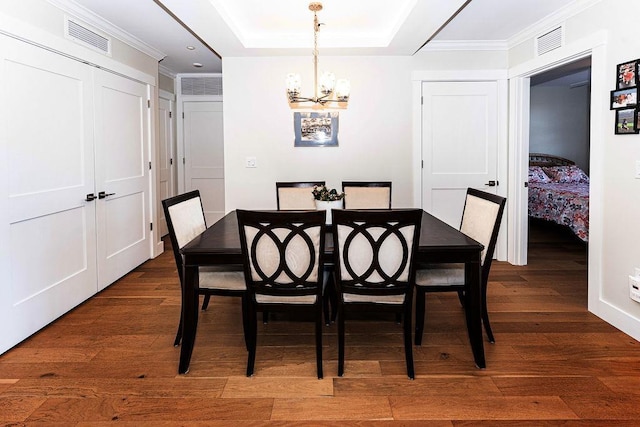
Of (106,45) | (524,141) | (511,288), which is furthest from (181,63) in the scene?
(511,288)

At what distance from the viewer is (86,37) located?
3676mm

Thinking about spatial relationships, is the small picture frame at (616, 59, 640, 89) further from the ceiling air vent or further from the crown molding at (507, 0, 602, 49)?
the ceiling air vent

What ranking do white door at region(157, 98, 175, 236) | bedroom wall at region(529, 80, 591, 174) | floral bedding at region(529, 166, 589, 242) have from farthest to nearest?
1. bedroom wall at region(529, 80, 591, 174)
2. white door at region(157, 98, 175, 236)
3. floral bedding at region(529, 166, 589, 242)

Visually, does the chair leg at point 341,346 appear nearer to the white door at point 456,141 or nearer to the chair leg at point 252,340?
the chair leg at point 252,340

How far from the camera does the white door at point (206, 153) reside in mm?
6719

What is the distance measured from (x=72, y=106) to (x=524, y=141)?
423 cm

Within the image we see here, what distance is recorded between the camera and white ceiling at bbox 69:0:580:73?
3488mm

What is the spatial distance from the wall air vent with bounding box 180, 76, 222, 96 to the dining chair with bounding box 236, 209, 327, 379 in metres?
4.77


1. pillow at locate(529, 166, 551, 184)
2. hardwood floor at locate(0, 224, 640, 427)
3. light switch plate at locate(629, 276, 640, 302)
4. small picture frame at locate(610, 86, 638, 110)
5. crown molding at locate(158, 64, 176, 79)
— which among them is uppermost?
crown molding at locate(158, 64, 176, 79)

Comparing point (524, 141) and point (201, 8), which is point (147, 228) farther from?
point (524, 141)

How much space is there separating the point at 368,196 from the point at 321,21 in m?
1.64

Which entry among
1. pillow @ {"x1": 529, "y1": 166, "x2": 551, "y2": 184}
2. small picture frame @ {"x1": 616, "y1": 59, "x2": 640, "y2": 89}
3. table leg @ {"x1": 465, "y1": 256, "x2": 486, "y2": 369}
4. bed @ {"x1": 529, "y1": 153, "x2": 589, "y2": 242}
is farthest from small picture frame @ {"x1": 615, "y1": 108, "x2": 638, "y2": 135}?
pillow @ {"x1": 529, "y1": 166, "x2": 551, "y2": 184}

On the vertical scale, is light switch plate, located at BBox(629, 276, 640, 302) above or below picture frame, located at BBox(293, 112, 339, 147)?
below

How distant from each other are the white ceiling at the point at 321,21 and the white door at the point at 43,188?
76 centimetres
